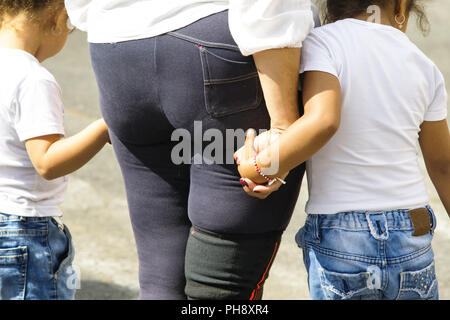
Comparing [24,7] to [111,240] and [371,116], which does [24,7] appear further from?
[111,240]

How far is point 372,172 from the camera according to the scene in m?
1.67

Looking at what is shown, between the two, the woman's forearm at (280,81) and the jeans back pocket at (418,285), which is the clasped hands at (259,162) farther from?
the jeans back pocket at (418,285)

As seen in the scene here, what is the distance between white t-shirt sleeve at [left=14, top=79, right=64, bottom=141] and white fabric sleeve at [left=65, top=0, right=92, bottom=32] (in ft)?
0.76

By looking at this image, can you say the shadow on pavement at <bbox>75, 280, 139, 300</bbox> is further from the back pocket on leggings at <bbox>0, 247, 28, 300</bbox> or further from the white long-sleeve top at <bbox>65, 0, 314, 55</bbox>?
the white long-sleeve top at <bbox>65, 0, 314, 55</bbox>

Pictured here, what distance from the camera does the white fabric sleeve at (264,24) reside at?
1.44 meters

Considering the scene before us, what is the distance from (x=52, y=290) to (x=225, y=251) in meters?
0.67

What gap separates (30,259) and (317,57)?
1.05 metres

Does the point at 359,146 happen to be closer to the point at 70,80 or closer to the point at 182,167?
the point at 182,167

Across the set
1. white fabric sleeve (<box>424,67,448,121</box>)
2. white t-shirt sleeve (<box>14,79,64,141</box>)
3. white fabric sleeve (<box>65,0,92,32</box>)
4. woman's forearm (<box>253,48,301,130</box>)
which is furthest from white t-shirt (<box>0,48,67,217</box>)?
white fabric sleeve (<box>424,67,448,121</box>)

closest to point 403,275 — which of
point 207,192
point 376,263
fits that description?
point 376,263

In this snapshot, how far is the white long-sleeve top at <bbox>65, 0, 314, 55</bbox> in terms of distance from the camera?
1.44 meters

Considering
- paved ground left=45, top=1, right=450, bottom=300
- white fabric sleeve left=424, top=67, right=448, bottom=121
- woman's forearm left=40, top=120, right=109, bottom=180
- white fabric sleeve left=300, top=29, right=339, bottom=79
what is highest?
white fabric sleeve left=300, top=29, right=339, bottom=79

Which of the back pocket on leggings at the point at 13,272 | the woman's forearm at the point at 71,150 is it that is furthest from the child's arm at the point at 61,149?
the back pocket on leggings at the point at 13,272

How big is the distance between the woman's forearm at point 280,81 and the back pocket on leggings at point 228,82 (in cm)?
3
